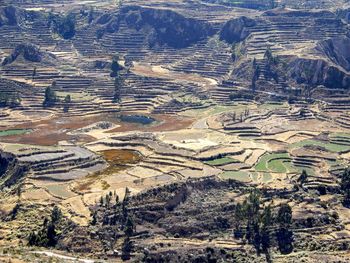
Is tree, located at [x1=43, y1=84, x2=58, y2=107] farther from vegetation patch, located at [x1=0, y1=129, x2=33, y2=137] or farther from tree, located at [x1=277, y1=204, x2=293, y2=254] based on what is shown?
tree, located at [x1=277, y1=204, x2=293, y2=254]

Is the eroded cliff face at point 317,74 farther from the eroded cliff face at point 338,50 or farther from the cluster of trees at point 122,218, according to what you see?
the cluster of trees at point 122,218

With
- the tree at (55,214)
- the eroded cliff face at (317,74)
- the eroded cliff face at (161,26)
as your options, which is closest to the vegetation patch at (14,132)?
the tree at (55,214)

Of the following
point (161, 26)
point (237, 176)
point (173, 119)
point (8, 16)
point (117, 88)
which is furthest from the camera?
point (8, 16)

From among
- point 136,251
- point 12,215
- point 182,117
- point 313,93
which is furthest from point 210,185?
point 313,93

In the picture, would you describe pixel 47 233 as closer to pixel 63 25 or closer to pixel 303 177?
pixel 303 177

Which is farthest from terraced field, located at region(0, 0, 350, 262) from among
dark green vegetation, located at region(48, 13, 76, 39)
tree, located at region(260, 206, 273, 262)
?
tree, located at region(260, 206, 273, 262)

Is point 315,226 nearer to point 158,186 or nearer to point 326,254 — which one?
point 326,254

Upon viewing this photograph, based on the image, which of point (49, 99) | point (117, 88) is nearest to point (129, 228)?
point (49, 99)
